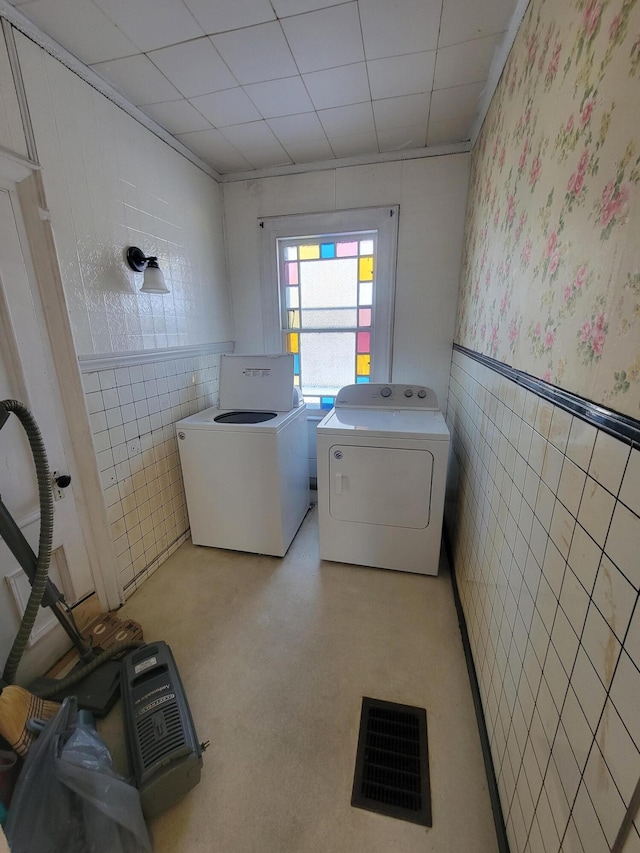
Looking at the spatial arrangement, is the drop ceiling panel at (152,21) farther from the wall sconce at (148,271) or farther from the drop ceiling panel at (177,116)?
the wall sconce at (148,271)

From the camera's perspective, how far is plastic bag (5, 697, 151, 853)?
2.72 feet

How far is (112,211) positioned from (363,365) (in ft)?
6.02

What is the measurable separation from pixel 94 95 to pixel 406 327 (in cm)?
211

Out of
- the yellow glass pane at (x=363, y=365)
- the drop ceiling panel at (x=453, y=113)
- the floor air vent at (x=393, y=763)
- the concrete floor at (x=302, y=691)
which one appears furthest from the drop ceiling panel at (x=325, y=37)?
the floor air vent at (x=393, y=763)

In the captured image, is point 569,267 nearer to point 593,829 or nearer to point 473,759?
point 593,829

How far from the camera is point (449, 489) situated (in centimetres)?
234

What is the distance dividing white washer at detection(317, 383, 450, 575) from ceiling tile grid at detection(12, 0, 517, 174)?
1.66 m

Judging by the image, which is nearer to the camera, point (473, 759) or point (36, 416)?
point (473, 759)

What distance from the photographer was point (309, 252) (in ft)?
8.73

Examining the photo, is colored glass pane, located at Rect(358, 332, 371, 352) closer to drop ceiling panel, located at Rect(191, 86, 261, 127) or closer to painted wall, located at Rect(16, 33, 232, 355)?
painted wall, located at Rect(16, 33, 232, 355)

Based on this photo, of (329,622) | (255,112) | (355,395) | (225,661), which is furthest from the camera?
(355,395)

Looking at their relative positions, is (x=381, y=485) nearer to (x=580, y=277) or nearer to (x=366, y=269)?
(x=580, y=277)

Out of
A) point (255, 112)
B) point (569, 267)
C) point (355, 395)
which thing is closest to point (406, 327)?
point (355, 395)

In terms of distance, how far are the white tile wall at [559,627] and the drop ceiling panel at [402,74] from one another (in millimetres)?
1481
